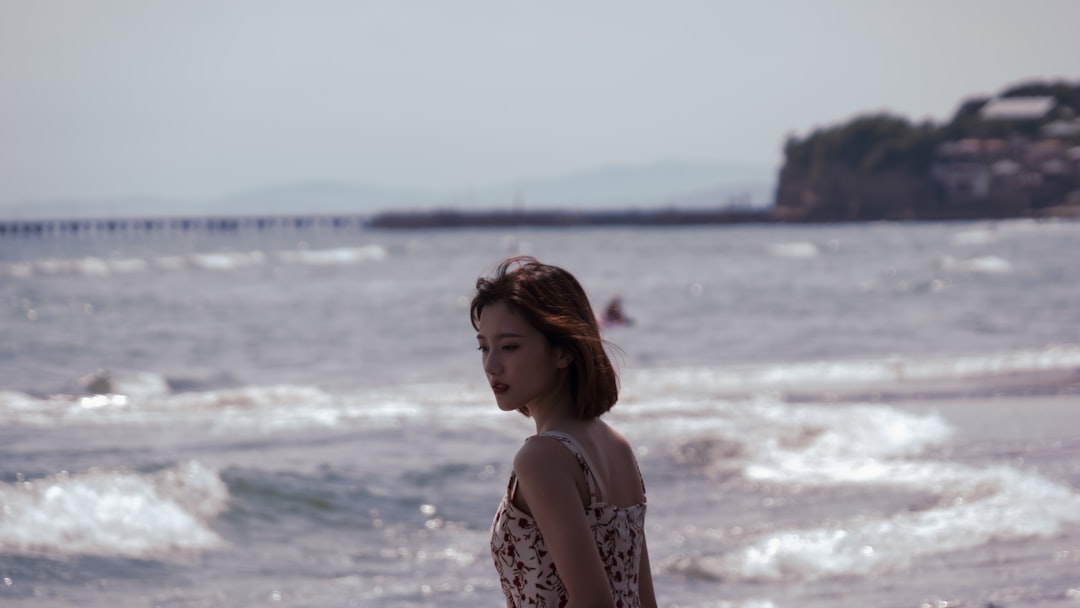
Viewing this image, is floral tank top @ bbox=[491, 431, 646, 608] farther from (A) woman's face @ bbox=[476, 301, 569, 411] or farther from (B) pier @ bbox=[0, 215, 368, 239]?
(B) pier @ bbox=[0, 215, 368, 239]

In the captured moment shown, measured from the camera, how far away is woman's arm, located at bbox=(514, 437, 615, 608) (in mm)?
2240

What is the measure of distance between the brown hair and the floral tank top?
13cm

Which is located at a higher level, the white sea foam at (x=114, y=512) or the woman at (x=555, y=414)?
the woman at (x=555, y=414)

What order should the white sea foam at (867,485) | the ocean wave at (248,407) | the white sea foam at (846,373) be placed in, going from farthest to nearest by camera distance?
the white sea foam at (846,373)
the ocean wave at (248,407)
the white sea foam at (867,485)

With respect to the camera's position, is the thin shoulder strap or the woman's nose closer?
the thin shoulder strap

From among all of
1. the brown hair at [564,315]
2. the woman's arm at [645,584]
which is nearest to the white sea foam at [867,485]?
the woman's arm at [645,584]

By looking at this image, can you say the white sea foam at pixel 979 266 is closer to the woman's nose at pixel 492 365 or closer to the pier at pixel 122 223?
the woman's nose at pixel 492 365

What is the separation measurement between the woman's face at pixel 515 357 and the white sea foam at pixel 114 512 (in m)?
6.43

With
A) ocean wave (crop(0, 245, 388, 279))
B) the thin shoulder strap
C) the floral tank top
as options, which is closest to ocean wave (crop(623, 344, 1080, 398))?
the floral tank top

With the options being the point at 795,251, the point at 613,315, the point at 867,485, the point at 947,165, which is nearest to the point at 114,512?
the point at 867,485

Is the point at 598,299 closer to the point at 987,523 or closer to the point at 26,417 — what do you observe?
the point at 26,417

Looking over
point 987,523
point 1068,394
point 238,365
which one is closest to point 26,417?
point 238,365

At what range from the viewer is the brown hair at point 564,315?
2.43m

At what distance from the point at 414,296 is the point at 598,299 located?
4.76 m
